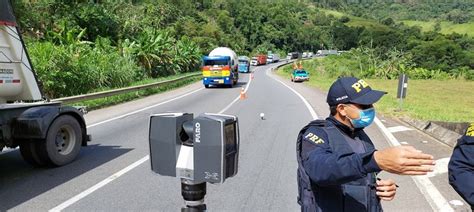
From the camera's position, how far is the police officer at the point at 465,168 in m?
2.55

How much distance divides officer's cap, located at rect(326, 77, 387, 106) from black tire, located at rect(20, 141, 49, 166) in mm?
5682

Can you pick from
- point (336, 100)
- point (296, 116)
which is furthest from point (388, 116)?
point (336, 100)

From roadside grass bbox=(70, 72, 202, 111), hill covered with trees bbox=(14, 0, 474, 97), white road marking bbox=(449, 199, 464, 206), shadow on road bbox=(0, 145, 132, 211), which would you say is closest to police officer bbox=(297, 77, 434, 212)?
white road marking bbox=(449, 199, 464, 206)

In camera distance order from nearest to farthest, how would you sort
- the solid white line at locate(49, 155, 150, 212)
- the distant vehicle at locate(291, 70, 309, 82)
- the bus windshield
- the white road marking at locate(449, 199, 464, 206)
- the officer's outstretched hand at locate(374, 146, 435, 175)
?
the officer's outstretched hand at locate(374, 146, 435, 175) < the solid white line at locate(49, 155, 150, 212) < the white road marking at locate(449, 199, 464, 206) < the bus windshield < the distant vehicle at locate(291, 70, 309, 82)

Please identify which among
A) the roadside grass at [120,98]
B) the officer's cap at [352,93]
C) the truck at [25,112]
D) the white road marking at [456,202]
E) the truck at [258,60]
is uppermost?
the officer's cap at [352,93]

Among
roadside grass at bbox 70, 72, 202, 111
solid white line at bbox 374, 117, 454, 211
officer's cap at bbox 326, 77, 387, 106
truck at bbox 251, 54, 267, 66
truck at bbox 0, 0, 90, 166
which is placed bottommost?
truck at bbox 251, 54, 267, 66

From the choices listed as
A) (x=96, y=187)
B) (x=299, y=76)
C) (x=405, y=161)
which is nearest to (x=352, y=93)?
(x=405, y=161)

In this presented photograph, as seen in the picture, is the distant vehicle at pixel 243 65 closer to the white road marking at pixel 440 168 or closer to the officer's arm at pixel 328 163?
the white road marking at pixel 440 168

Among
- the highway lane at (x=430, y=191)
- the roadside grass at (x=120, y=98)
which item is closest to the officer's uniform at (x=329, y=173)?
the highway lane at (x=430, y=191)

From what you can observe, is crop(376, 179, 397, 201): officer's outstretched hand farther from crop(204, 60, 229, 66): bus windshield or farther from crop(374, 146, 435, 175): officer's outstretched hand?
crop(204, 60, 229, 66): bus windshield

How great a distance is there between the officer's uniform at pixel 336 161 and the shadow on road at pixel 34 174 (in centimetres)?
435

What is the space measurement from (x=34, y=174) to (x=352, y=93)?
19.2 ft

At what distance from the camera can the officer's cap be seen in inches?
100

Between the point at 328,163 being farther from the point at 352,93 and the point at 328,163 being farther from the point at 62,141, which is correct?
the point at 62,141
